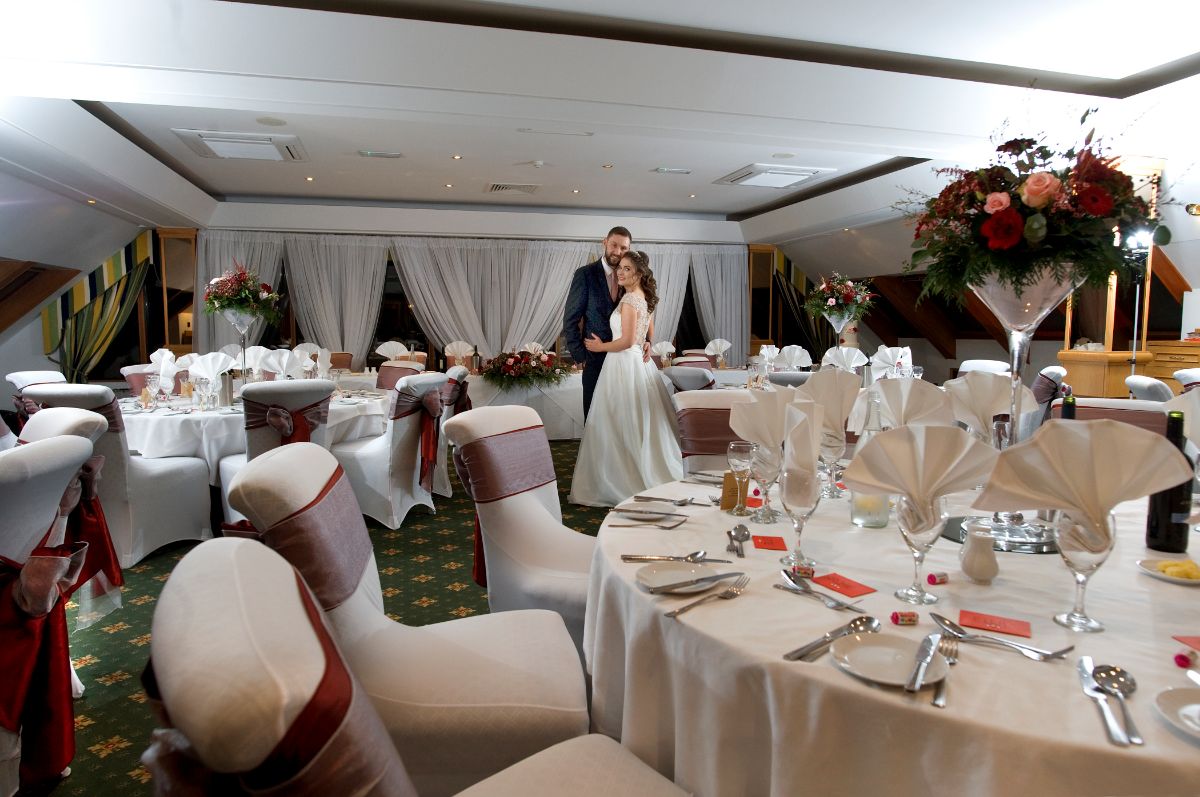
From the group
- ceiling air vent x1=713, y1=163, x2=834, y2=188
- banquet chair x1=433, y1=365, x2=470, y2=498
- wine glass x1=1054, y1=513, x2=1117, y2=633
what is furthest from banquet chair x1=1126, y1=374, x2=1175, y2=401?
ceiling air vent x1=713, y1=163, x2=834, y2=188

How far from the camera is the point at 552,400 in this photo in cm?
788

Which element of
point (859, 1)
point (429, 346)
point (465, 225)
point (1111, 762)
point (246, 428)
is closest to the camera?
point (1111, 762)

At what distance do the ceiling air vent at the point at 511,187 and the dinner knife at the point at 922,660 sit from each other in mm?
8858

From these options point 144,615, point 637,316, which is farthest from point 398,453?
point 637,316

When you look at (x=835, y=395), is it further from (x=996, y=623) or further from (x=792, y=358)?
(x=792, y=358)

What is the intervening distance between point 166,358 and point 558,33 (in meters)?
3.61

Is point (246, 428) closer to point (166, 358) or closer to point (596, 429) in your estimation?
point (166, 358)

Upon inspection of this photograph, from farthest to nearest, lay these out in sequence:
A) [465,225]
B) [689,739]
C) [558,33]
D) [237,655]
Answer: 1. [465,225]
2. [558,33]
3. [689,739]
4. [237,655]

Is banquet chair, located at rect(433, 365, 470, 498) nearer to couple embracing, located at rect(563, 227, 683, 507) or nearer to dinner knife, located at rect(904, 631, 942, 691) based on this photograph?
couple embracing, located at rect(563, 227, 683, 507)

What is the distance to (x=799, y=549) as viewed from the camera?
1.55 m

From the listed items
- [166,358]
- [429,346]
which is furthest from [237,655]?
[429,346]

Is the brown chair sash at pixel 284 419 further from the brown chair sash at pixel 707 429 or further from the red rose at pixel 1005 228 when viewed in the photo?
the red rose at pixel 1005 228

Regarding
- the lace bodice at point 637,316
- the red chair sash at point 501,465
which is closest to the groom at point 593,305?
the lace bodice at point 637,316

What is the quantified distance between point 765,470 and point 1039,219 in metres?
0.91
